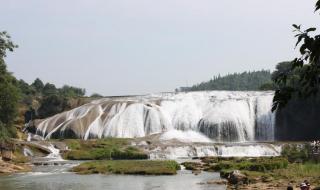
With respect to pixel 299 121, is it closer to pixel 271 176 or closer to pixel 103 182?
pixel 271 176

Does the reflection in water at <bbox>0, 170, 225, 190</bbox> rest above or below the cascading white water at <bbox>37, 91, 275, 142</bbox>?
below

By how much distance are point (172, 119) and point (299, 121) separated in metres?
18.6

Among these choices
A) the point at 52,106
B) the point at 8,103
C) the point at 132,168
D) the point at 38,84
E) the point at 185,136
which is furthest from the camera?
the point at 38,84

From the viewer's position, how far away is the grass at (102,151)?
196 ft

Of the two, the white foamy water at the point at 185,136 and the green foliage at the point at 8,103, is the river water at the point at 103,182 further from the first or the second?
the white foamy water at the point at 185,136

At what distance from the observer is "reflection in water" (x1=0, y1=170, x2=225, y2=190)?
1273 inches

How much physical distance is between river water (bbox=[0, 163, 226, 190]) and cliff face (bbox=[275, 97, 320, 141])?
125ft

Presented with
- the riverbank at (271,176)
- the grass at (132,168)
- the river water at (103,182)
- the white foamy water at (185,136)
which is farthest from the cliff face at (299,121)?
the riverbank at (271,176)

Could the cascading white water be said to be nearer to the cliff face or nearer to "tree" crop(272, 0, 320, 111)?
the cliff face

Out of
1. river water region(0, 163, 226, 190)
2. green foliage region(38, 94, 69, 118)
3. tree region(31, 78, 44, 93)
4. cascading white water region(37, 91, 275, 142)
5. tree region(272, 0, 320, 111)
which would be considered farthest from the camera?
tree region(31, 78, 44, 93)

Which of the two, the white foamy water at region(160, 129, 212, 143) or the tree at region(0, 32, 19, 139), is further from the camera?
the white foamy water at region(160, 129, 212, 143)

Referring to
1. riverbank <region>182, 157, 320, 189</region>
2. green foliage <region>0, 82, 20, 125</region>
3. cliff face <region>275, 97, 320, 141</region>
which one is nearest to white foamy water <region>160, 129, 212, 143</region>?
cliff face <region>275, 97, 320, 141</region>

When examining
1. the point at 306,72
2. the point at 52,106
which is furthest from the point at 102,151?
the point at 306,72

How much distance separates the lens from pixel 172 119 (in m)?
81.2
